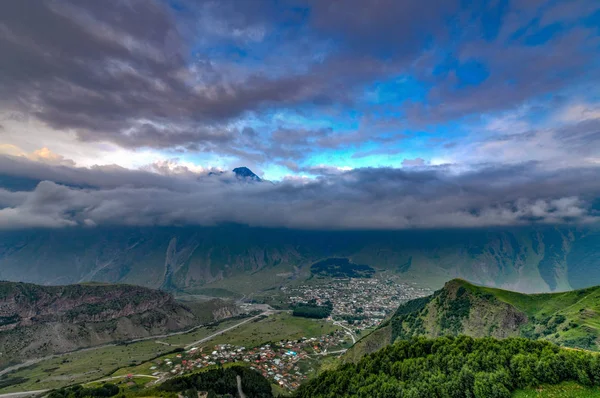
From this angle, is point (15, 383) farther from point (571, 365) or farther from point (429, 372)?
point (571, 365)

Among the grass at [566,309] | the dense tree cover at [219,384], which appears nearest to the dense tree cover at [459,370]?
the grass at [566,309]

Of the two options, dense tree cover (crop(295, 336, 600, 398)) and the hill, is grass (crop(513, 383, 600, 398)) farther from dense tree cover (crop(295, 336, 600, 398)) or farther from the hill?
the hill

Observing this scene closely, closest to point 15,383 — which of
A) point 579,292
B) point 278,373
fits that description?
point 278,373

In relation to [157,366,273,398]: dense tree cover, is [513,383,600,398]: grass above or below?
above

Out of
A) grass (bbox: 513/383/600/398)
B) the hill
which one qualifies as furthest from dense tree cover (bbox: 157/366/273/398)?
grass (bbox: 513/383/600/398)

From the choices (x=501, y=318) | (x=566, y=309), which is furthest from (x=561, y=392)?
(x=501, y=318)

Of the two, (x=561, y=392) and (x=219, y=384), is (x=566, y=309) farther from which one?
(x=219, y=384)
